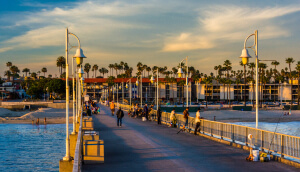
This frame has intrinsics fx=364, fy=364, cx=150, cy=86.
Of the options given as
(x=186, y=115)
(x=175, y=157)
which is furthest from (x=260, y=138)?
(x=186, y=115)

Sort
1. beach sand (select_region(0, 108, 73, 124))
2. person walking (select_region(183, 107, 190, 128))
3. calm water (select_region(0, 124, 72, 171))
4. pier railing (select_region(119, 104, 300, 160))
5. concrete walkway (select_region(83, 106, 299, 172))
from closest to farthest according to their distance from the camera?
concrete walkway (select_region(83, 106, 299, 172)) < pier railing (select_region(119, 104, 300, 160)) < person walking (select_region(183, 107, 190, 128)) < calm water (select_region(0, 124, 72, 171)) < beach sand (select_region(0, 108, 73, 124))

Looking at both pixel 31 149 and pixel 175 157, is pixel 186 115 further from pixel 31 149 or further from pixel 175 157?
pixel 31 149

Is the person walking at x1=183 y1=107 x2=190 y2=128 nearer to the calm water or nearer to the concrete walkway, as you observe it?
the concrete walkway

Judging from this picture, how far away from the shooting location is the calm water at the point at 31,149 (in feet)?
121

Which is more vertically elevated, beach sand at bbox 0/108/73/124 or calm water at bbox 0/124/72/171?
beach sand at bbox 0/108/73/124

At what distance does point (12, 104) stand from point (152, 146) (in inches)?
5060

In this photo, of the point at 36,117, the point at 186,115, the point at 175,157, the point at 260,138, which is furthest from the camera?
the point at 36,117

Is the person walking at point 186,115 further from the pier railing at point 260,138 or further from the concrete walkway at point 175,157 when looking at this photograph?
the concrete walkway at point 175,157

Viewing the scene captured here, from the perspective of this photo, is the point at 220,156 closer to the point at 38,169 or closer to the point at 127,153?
the point at 127,153

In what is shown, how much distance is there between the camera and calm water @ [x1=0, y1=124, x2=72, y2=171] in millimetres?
36844

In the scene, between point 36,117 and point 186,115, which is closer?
point 186,115

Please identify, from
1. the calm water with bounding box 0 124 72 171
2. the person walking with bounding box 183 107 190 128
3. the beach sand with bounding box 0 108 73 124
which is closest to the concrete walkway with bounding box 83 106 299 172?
the person walking with bounding box 183 107 190 128

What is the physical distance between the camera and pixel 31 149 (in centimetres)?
4700

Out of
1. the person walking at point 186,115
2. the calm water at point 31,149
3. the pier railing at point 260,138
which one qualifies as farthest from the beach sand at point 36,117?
the pier railing at point 260,138
